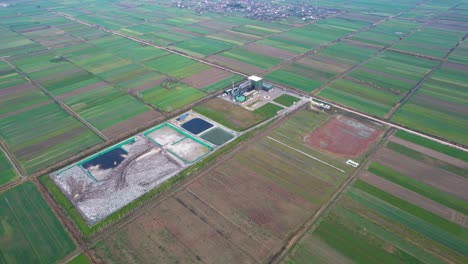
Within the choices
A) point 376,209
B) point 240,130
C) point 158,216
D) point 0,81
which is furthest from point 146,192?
point 0,81

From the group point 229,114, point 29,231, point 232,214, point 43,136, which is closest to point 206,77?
point 229,114

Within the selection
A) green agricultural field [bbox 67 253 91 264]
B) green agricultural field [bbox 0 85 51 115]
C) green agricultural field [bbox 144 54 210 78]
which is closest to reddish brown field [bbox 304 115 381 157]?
green agricultural field [bbox 67 253 91 264]

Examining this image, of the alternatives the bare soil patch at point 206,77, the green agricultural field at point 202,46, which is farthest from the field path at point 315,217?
the green agricultural field at point 202,46

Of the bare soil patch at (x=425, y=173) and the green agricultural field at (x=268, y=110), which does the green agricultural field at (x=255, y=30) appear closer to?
the green agricultural field at (x=268, y=110)

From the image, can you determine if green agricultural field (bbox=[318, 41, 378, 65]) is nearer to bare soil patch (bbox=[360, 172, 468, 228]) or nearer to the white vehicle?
the white vehicle

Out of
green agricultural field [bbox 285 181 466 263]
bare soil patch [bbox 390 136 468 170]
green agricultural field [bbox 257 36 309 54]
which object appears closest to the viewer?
green agricultural field [bbox 285 181 466 263]

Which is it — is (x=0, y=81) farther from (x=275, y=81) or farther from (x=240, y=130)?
(x=275, y=81)
